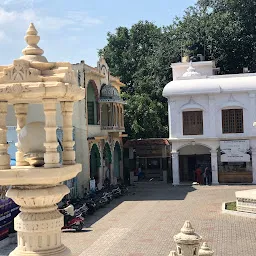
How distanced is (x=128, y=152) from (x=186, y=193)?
23.5 feet

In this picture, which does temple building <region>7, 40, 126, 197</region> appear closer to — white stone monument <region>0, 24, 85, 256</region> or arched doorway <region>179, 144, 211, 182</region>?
arched doorway <region>179, 144, 211, 182</region>

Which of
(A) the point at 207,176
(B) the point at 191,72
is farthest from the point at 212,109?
(A) the point at 207,176

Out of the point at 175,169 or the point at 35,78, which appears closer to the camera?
the point at 35,78

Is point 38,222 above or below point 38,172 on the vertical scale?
below

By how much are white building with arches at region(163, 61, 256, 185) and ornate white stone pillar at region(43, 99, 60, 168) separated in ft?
72.9

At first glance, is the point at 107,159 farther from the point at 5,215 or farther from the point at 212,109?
the point at 5,215

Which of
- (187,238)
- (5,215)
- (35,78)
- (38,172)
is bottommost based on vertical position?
(5,215)

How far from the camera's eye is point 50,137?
4.02m

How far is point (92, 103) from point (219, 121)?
23.7 ft

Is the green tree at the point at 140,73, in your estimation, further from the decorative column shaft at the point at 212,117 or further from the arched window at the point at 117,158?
the decorative column shaft at the point at 212,117

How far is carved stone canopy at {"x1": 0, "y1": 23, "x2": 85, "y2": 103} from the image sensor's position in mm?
3982

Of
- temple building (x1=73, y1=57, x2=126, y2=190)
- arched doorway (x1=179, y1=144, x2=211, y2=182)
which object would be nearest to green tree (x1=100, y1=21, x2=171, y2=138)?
arched doorway (x1=179, y1=144, x2=211, y2=182)

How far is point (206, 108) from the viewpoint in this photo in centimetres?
2586

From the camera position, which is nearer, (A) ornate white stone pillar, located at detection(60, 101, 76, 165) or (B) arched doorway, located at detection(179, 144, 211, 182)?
(A) ornate white stone pillar, located at detection(60, 101, 76, 165)
